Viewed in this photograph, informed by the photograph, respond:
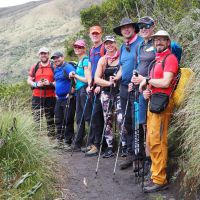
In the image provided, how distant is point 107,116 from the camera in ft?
26.8

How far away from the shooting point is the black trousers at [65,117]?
31.2 feet

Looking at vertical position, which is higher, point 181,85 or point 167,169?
point 181,85

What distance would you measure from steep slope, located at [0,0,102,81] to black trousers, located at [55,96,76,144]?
24682 millimetres

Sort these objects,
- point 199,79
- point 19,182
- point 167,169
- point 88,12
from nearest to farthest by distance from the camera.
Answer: point 19,182 → point 199,79 → point 167,169 → point 88,12

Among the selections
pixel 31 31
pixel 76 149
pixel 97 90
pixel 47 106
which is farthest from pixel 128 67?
pixel 31 31

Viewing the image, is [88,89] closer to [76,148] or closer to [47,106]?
[76,148]

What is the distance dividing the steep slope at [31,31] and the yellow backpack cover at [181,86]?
93.9ft

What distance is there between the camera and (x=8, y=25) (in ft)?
206

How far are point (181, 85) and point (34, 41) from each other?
44950 mm

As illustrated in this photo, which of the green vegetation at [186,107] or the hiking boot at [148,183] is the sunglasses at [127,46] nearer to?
the green vegetation at [186,107]

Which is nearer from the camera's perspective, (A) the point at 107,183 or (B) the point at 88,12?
(A) the point at 107,183

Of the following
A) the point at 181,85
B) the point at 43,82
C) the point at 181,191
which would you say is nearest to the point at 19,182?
the point at 181,191

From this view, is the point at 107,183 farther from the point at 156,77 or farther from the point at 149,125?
the point at 156,77

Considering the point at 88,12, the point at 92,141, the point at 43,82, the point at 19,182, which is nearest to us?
the point at 19,182
